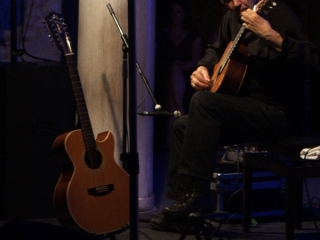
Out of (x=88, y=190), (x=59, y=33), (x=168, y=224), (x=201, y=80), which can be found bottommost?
(x=168, y=224)

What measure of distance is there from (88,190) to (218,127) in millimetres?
881

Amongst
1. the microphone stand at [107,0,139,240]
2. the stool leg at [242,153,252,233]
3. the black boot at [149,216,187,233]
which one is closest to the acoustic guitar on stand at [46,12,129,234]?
the black boot at [149,216,187,233]

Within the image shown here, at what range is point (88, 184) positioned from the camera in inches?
150

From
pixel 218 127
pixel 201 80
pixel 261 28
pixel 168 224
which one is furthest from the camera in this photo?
pixel 168 224

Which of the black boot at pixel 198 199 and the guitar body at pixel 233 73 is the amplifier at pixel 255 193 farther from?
the guitar body at pixel 233 73

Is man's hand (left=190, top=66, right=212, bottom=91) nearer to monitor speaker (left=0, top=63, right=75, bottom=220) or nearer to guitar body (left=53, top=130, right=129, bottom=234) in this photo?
guitar body (left=53, top=130, right=129, bottom=234)

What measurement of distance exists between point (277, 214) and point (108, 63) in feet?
5.15

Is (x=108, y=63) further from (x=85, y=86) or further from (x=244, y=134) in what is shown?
(x=244, y=134)

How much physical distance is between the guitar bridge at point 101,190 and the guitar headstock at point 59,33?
89cm

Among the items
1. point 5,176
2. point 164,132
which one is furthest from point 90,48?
point 164,132

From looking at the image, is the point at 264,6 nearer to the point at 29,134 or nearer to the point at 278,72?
the point at 278,72

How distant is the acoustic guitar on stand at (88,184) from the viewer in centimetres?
376

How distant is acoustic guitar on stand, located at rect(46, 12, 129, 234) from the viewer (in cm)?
376

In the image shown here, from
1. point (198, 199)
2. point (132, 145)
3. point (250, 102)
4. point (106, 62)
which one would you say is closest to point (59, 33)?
point (106, 62)
